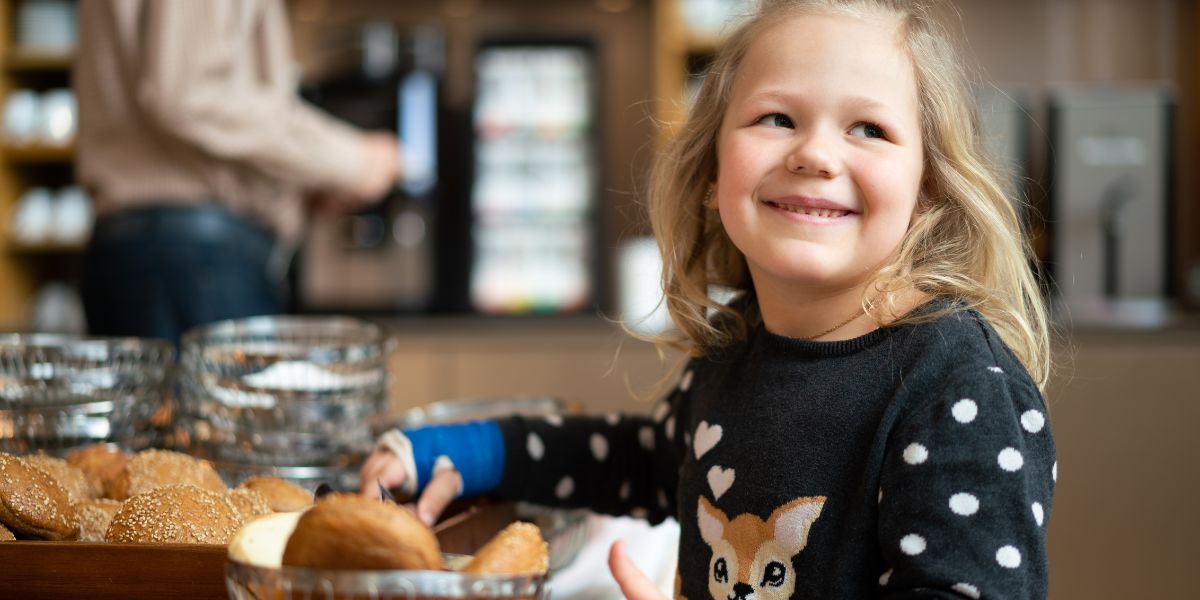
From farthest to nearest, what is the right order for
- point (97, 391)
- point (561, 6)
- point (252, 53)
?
point (561, 6) < point (252, 53) < point (97, 391)

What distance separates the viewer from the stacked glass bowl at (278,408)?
33.0 inches

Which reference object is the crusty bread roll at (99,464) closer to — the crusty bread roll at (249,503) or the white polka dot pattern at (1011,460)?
the crusty bread roll at (249,503)

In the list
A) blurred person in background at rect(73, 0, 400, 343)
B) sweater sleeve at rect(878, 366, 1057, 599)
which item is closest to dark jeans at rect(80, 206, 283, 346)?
blurred person in background at rect(73, 0, 400, 343)

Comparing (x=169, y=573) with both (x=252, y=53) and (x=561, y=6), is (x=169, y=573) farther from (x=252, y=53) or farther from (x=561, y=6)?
(x=561, y=6)

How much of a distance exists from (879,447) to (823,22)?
314mm

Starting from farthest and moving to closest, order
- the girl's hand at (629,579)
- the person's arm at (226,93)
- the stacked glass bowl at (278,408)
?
the person's arm at (226,93) → the stacked glass bowl at (278,408) → the girl's hand at (629,579)

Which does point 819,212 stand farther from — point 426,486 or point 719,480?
point 426,486

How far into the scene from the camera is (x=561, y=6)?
11.0 ft

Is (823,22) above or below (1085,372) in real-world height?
above

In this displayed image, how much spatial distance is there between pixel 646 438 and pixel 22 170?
3.24m

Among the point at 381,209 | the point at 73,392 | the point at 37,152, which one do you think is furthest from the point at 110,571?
the point at 37,152

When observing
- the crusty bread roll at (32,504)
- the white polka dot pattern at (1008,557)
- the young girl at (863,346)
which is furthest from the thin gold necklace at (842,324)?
the crusty bread roll at (32,504)

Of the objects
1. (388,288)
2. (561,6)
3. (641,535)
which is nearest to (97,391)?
(641,535)

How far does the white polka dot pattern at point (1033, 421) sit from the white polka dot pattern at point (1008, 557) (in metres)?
0.09
